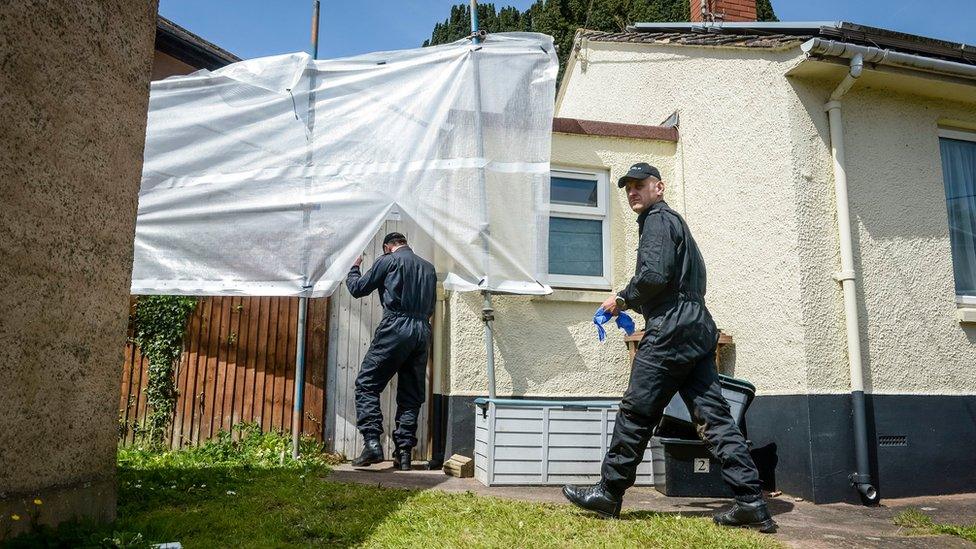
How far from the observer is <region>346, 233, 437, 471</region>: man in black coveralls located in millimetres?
5559

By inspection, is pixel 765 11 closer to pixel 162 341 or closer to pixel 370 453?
pixel 370 453

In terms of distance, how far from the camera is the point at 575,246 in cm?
660

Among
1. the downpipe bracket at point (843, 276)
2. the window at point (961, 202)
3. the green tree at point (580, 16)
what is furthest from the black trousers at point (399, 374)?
the green tree at point (580, 16)

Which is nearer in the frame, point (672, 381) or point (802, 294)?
point (672, 381)

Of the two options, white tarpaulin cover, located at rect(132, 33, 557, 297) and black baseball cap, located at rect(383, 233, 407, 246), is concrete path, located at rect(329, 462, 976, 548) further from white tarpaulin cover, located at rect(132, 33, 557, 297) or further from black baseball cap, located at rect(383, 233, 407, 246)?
black baseball cap, located at rect(383, 233, 407, 246)

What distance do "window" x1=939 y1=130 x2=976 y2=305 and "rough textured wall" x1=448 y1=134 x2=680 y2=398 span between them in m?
2.62

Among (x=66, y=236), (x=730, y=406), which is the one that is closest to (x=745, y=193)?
(x=730, y=406)

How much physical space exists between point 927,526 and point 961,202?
3.24 metres

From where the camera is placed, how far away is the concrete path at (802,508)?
3.79 metres

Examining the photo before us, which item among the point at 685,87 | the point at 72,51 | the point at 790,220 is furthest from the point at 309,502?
the point at 685,87

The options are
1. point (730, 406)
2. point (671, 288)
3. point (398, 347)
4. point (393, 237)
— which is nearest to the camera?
point (671, 288)

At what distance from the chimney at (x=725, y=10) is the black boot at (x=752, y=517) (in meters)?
6.47

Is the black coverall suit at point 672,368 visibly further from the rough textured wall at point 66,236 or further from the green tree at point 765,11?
the green tree at point 765,11

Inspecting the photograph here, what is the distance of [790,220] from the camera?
5.32 meters
